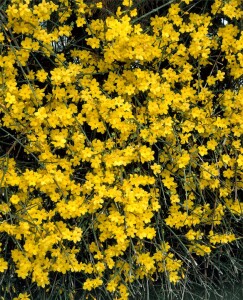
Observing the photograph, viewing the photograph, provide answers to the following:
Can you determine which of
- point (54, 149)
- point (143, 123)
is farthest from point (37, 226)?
point (143, 123)

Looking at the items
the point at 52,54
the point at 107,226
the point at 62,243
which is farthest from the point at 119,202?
the point at 52,54

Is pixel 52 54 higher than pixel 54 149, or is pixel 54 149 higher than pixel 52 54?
pixel 52 54

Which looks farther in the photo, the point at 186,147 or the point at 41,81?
the point at 186,147

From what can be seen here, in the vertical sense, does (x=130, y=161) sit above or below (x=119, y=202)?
above

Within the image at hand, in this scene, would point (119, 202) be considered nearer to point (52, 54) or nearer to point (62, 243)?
point (62, 243)

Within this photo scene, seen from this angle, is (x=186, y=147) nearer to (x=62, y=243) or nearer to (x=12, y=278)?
(x=62, y=243)

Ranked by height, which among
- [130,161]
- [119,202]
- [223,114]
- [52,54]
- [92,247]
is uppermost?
[52,54]
